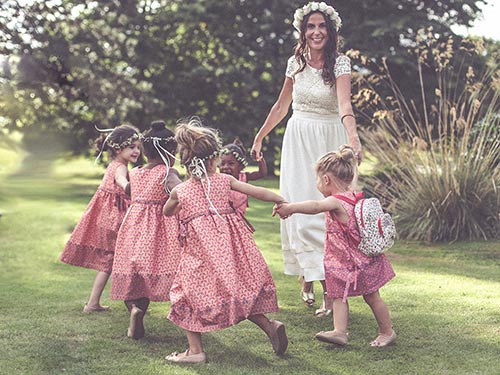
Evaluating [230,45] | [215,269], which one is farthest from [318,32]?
[230,45]

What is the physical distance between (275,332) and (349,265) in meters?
0.49

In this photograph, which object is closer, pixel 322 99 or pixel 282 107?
pixel 322 99

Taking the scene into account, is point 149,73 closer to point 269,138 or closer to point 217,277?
point 269,138

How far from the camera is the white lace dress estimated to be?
14.3ft

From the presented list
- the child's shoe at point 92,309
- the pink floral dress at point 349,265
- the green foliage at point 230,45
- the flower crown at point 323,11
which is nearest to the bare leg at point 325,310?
the pink floral dress at point 349,265

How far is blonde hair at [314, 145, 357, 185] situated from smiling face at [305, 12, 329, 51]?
0.96 m

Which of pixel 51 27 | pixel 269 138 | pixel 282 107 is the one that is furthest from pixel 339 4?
pixel 51 27

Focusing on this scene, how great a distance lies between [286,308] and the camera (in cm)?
464

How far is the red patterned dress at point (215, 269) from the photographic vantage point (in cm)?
320

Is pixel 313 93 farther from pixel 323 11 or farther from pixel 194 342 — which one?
pixel 194 342

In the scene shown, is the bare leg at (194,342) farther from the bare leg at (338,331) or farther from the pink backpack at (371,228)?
the pink backpack at (371,228)

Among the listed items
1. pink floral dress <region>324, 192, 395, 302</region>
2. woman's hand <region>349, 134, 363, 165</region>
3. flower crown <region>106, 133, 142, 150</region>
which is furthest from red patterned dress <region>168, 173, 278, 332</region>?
flower crown <region>106, 133, 142, 150</region>

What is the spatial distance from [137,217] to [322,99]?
128cm

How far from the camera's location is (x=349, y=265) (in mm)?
3490
